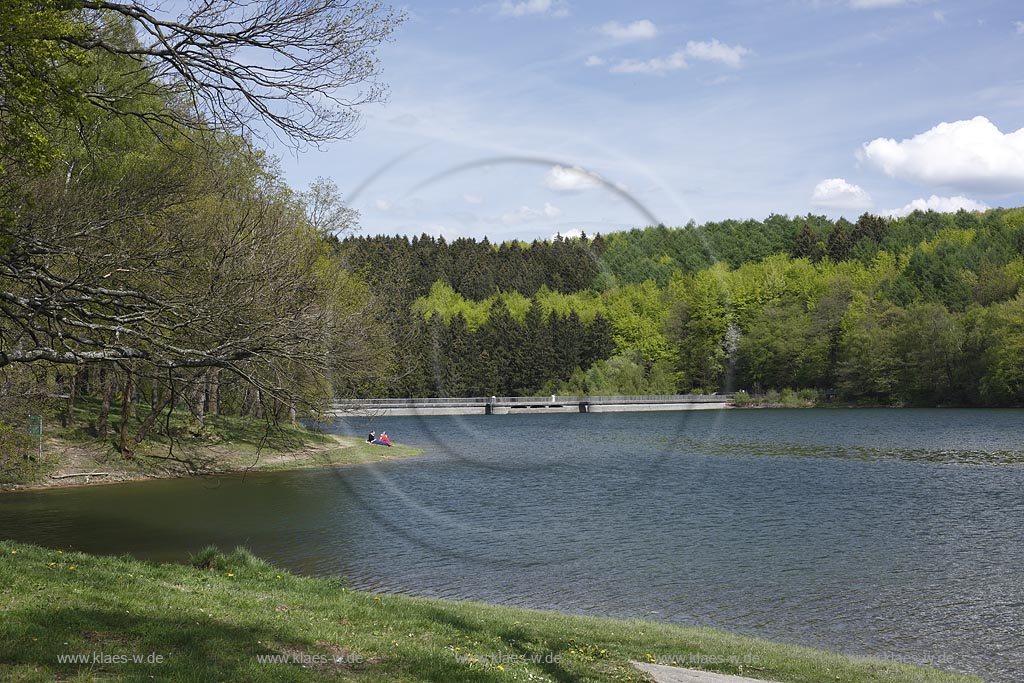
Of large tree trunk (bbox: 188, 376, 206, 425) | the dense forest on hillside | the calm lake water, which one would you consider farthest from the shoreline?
the dense forest on hillside

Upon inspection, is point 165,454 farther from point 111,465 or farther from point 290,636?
point 290,636

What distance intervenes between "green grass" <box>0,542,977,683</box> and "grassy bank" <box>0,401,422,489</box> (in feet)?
49.9

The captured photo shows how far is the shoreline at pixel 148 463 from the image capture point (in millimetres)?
37094

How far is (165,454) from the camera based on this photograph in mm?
44094

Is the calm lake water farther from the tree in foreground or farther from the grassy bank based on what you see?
the tree in foreground

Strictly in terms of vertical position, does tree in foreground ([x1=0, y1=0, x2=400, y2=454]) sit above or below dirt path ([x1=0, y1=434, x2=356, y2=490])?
above

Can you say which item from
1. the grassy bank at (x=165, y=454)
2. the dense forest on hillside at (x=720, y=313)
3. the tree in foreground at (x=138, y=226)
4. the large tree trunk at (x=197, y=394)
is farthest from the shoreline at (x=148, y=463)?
the tree in foreground at (x=138, y=226)

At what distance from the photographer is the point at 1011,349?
108250 millimetres

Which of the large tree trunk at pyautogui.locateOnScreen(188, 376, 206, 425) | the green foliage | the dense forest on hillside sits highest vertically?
the dense forest on hillside

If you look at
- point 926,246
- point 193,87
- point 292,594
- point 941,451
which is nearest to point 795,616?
point 292,594

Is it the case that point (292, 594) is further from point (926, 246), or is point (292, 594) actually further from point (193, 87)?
point (926, 246)

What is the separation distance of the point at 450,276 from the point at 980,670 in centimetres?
5668

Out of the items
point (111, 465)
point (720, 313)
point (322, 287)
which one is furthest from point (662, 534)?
point (720, 313)

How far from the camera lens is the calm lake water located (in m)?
20.0
